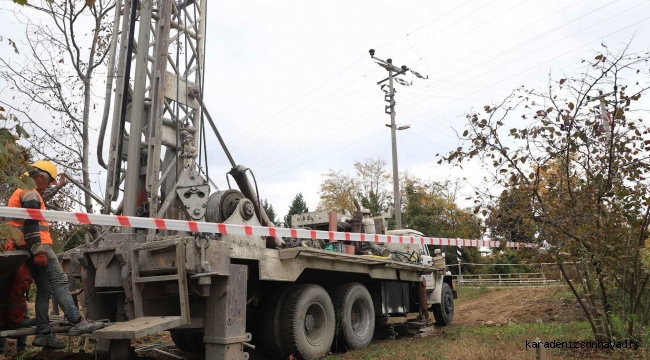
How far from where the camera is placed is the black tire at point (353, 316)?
796cm

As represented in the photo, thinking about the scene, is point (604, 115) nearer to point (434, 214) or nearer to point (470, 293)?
point (470, 293)

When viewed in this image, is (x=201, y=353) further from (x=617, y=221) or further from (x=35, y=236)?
(x=617, y=221)

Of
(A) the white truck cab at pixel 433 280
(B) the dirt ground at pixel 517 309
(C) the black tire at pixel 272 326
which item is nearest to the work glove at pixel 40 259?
(C) the black tire at pixel 272 326

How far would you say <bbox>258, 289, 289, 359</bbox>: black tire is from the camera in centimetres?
699

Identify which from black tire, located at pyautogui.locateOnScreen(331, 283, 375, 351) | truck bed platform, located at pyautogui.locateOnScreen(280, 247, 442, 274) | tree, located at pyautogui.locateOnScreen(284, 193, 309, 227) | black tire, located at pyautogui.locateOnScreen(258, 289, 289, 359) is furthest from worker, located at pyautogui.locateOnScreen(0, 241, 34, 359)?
tree, located at pyautogui.locateOnScreen(284, 193, 309, 227)

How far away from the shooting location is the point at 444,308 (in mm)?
12492

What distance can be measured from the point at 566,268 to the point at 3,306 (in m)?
6.93

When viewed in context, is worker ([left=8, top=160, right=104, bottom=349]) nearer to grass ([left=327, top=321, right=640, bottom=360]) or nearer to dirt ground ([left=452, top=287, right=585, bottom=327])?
grass ([left=327, top=321, right=640, bottom=360])

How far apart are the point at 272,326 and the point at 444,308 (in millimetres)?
6475

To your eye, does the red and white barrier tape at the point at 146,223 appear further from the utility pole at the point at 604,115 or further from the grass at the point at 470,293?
the grass at the point at 470,293

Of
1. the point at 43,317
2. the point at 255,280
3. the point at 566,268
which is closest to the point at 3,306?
the point at 43,317

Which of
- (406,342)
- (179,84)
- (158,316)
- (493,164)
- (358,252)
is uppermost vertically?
(179,84)

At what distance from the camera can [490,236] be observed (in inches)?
301

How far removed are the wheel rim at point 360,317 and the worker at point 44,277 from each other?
409 cm
